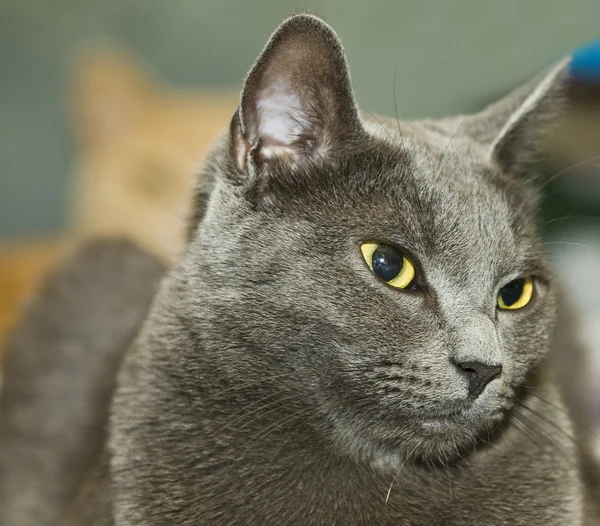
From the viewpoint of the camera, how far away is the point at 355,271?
2.89ft

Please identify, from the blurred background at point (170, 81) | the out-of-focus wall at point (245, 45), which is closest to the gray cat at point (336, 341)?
the blurred background at point (170, 81)

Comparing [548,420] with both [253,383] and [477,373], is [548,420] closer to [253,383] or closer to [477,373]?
[477,373]

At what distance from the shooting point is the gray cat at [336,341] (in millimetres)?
867

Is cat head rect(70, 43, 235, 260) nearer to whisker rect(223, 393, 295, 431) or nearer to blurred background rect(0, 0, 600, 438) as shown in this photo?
blurred background rect(0, 0, 600, 438)

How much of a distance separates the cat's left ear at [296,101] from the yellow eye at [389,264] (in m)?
0.15

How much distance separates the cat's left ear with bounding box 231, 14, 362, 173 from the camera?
86 centimetres

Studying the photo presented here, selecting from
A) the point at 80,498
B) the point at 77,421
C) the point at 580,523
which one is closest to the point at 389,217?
the point at 580,523

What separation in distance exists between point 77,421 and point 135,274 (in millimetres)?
335

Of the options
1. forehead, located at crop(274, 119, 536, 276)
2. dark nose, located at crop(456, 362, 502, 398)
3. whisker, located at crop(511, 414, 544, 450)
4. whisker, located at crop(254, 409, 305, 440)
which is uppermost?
forehead, located at crop(274, 119, 536, 276)

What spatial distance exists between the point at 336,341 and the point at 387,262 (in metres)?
0.11

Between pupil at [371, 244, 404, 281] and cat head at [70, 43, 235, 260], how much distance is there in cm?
126

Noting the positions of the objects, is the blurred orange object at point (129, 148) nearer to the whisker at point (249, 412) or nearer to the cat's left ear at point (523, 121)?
the cat's left ear at point (523, 121)

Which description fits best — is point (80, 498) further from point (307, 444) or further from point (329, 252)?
point (329, 252)

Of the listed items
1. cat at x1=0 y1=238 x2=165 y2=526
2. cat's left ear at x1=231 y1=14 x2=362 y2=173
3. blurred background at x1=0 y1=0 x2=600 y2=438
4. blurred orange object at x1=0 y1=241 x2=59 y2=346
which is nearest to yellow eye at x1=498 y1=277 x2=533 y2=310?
cat's left ear at x1=231 y1=14 x2=362 y2=173
